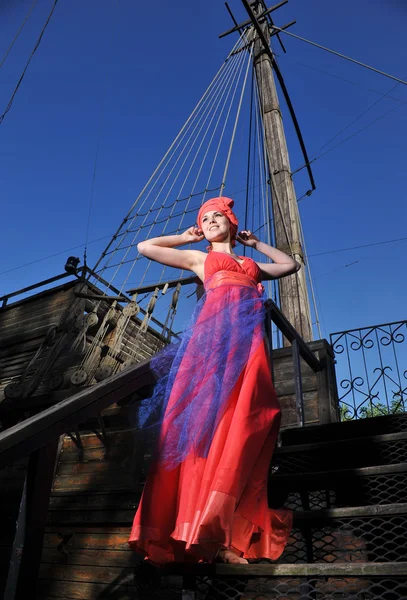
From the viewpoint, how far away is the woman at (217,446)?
1.46 m

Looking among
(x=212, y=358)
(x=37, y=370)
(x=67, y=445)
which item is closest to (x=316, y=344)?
(x=212, y=358)

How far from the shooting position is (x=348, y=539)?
212 cm

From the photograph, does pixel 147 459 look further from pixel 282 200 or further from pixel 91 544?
pixel 282 200

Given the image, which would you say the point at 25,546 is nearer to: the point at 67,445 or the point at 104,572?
the point at 104,572

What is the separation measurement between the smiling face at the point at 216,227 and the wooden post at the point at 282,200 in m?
2.33

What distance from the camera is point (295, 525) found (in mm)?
1679

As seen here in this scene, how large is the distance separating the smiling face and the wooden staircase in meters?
1.10

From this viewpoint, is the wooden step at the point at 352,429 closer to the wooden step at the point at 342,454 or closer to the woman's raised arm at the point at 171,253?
the wooden step at the point at 342,454

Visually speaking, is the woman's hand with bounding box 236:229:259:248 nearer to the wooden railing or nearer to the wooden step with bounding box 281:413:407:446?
the wooden step with bounding box 281:413:407:446

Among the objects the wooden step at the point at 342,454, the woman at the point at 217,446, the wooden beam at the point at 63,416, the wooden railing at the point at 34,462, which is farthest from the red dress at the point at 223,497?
the wooden step at the point at 342,454

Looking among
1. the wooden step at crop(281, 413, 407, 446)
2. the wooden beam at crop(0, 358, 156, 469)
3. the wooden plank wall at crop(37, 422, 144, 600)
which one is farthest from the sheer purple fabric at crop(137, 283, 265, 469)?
the wooden plank wall at crop(37, 422, 144, 600)

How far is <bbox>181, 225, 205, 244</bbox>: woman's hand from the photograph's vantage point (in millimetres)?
2592

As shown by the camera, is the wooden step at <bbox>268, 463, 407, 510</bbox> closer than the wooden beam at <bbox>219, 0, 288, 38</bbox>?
Yes

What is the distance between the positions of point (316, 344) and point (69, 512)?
2.92 metres
